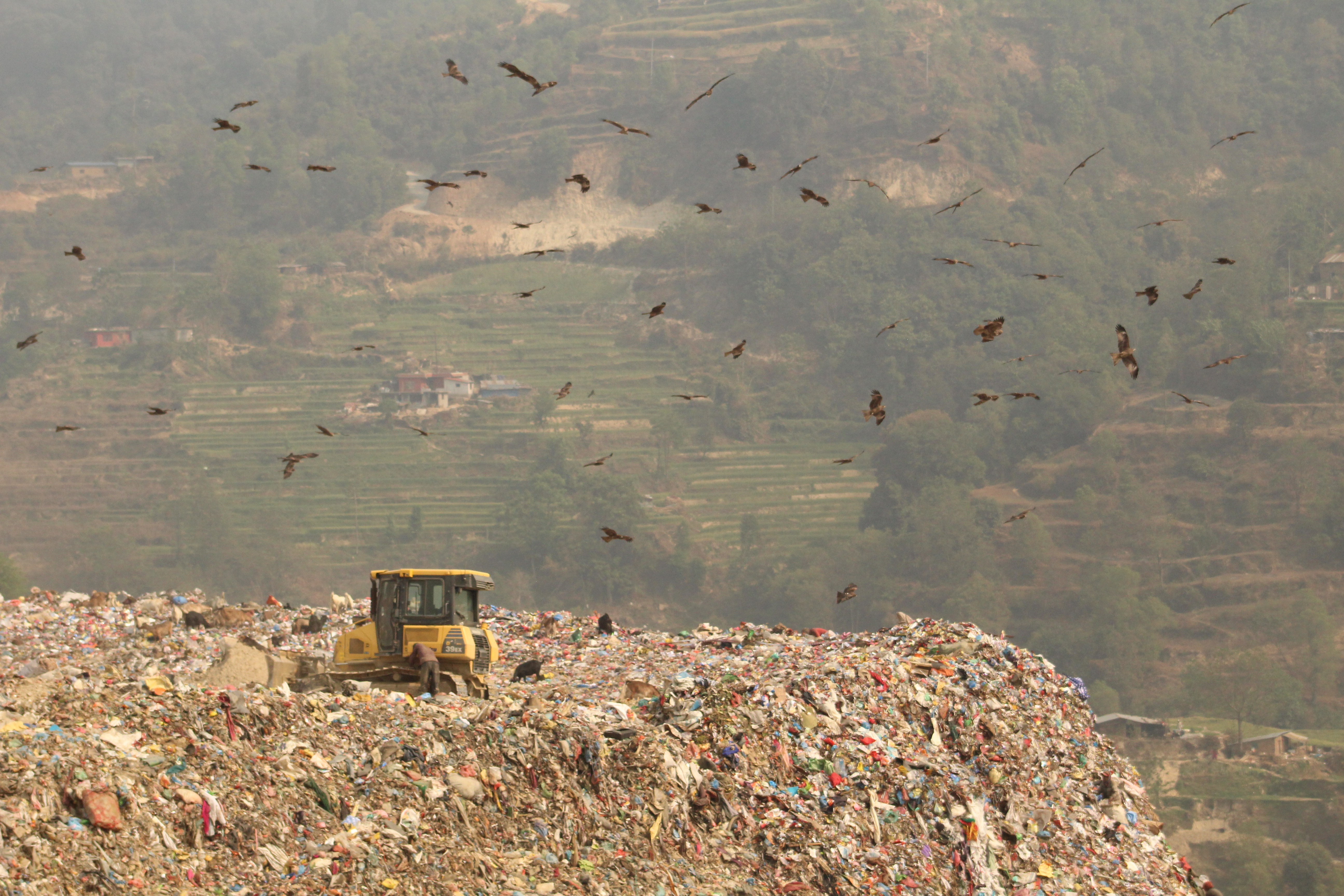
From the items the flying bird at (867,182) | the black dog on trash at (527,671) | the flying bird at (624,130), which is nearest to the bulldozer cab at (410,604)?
the black dog on trash at (527,671)

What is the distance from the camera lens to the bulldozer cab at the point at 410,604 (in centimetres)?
1190

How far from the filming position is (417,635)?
11.8 m

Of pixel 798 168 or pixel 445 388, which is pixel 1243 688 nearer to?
pixel 445 388

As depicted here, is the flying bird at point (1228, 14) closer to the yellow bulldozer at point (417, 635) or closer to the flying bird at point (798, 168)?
the flying bird at point (798, 168)

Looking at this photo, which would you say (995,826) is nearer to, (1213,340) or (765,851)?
(765,851)

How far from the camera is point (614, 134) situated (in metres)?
106

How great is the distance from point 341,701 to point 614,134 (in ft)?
326

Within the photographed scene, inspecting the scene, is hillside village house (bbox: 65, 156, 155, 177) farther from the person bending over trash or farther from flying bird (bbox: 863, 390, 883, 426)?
flying bird (bbox: 863, 390, 883, 426)

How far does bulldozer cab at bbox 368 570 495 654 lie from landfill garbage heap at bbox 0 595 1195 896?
884 millimetres

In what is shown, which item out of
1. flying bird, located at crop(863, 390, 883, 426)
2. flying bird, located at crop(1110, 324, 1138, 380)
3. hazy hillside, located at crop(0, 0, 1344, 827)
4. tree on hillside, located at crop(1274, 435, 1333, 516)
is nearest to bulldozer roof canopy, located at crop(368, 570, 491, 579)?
flying bird, located at crop(863, 390, 883, 426)

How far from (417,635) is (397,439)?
6951cm

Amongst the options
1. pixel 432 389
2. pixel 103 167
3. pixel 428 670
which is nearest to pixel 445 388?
pixel 432 389

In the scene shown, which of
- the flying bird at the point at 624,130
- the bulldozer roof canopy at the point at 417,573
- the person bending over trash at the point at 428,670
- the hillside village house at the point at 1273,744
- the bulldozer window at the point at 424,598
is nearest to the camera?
the flying bird at the point at 624,130

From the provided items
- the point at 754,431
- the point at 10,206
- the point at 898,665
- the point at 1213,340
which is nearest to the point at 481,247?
the point at 754,431
